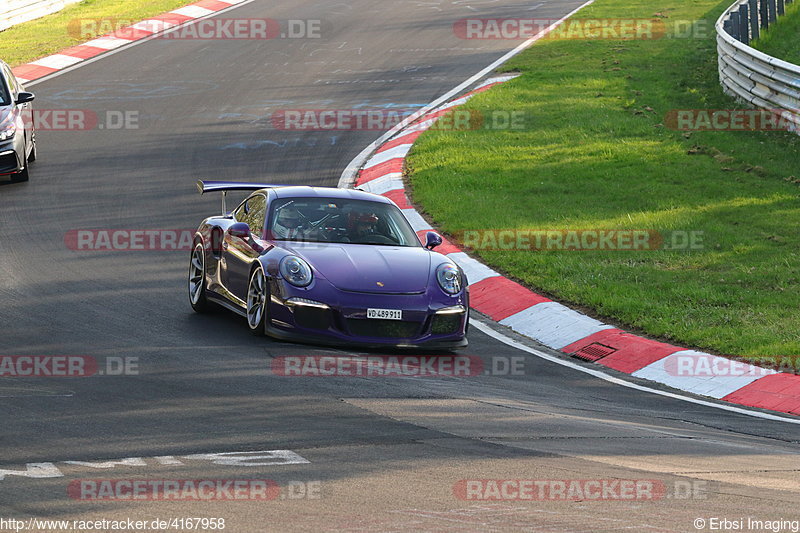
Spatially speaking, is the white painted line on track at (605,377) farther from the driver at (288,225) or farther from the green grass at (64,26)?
the green grass at (64,26)

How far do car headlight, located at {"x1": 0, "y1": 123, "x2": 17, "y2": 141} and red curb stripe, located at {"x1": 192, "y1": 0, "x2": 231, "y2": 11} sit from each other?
51.1 ft

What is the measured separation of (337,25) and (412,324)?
21.0 metres

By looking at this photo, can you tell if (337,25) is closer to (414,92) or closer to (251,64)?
(251,64)

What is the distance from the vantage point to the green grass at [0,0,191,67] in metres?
26.4

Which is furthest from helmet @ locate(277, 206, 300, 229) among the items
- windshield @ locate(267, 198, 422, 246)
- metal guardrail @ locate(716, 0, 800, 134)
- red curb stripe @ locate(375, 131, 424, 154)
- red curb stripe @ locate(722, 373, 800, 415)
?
metal guardrail @ locate(716, 0, 800, 134)

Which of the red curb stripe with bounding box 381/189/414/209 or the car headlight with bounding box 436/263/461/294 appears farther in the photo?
the red curb stripe with bounding box 381/189/414/209

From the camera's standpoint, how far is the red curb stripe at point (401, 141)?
19.2 metres

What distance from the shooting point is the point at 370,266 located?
9.98 m

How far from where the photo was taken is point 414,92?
905 inches

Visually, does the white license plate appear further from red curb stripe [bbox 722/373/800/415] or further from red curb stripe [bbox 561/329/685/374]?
red curb stripe [bbox 722/373/800/415]

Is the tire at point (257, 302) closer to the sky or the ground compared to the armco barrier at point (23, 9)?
closer to the ground

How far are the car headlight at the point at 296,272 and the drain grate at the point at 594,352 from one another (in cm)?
264

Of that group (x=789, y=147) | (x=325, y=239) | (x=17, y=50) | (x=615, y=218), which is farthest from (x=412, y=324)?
(x=17, y=50)

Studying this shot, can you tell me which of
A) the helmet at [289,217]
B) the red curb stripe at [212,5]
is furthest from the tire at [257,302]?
the red curb stripe at [212,5]
